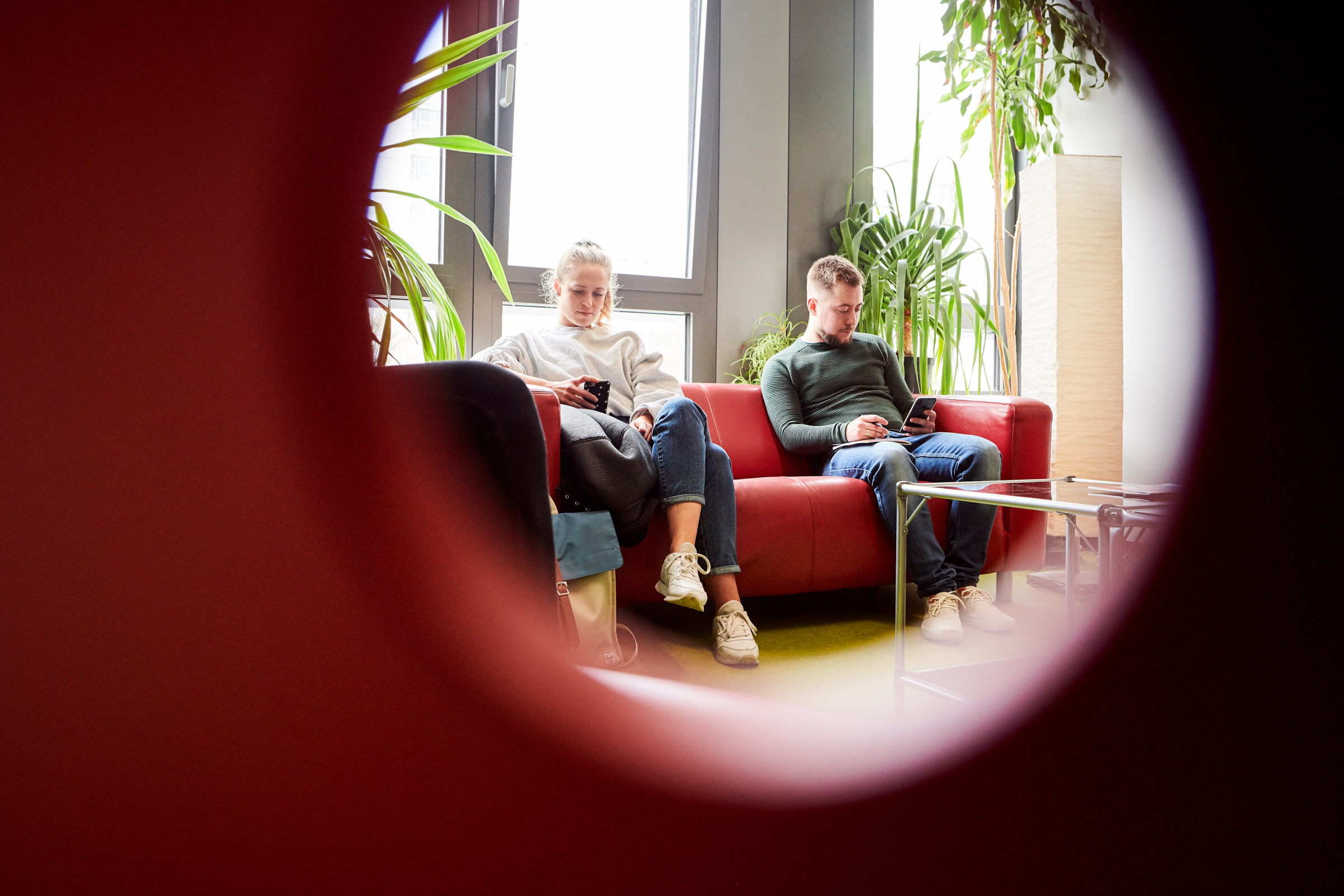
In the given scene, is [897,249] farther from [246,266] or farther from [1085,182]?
[246,266]

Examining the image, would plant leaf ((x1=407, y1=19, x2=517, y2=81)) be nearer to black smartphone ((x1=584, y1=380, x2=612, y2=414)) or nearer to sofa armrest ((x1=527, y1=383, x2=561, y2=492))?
sofa armrest ((x1=527, y1=383, x2=561, y2=492))

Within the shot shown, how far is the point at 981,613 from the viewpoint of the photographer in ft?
6.57

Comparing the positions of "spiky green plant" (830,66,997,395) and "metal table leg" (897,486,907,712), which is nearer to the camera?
"metal table leg" (897,486,907,712)

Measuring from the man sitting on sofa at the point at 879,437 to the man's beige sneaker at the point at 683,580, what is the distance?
589mm

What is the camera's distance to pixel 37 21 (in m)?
0.21

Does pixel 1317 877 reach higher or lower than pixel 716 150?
lower

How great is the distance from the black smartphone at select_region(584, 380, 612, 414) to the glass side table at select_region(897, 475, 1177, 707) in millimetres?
839

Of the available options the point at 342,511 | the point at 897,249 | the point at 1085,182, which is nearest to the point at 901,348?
the point at 897,249

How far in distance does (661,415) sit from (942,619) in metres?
0.83

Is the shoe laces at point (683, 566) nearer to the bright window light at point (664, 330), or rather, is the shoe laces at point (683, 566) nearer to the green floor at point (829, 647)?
the green floor at point (829, 647)

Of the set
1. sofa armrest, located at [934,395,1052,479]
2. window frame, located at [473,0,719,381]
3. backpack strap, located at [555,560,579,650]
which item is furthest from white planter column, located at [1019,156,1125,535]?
backpack strap, located at [555,560,579,650]

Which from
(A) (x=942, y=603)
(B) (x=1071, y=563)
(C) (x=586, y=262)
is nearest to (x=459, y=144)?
(C) (x=586, y=262)

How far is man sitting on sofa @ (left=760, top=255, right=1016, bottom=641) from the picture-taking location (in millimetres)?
2029

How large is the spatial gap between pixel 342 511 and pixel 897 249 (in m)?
3.19
